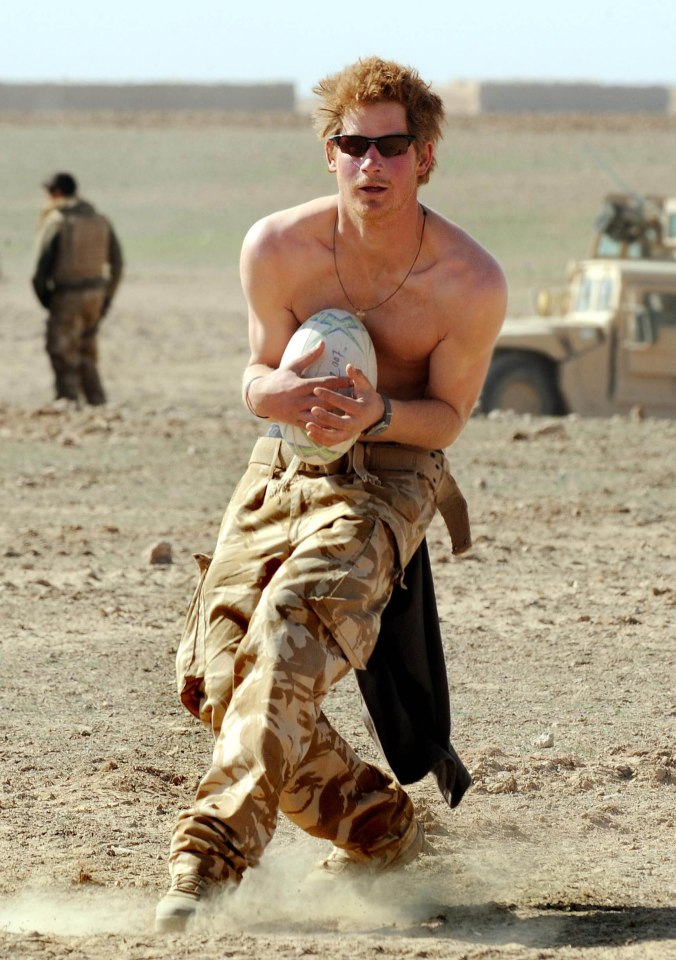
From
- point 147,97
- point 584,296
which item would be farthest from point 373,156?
point 147,97

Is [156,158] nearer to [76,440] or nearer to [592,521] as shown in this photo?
[76,440]

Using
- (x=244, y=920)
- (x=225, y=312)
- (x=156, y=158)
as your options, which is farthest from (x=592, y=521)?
(x=156, y=158)

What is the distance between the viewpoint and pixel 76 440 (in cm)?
1116

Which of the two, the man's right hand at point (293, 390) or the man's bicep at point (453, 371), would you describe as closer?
the man's right hand at point (293, 390)

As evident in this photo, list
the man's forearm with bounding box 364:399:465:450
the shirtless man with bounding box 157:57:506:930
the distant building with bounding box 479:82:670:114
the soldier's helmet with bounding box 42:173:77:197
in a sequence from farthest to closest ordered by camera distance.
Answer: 1. the distant building with bounding box 479:82:670:114
2. the soldier's helmet with bounding box 42:173:77:197
3. the man's forearm with bounding box 364:399:465:450
4. the shirtless man with bounding box 157:57:506:930

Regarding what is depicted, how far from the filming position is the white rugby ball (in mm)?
3961

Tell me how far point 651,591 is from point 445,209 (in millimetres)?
28751

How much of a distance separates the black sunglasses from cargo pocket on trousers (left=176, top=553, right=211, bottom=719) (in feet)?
3.56

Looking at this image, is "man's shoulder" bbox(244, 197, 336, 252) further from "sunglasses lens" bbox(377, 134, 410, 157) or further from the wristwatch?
the wristwatch

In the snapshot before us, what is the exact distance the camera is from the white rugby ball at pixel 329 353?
3.96 metres

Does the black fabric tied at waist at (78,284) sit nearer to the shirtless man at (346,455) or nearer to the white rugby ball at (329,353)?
the shirtless man at (346,455)

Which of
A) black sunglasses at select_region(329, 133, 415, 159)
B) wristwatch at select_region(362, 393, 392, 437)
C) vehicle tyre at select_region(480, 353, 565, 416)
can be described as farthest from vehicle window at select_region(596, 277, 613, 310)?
wristwatch at select_region(362, 393, 392, 437)

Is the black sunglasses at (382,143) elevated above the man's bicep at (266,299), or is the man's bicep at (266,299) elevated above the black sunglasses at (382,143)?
the black sunglasses at (382,143)

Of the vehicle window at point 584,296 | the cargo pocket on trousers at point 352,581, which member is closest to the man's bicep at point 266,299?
the cargo pocket on trousers at point 352,581
